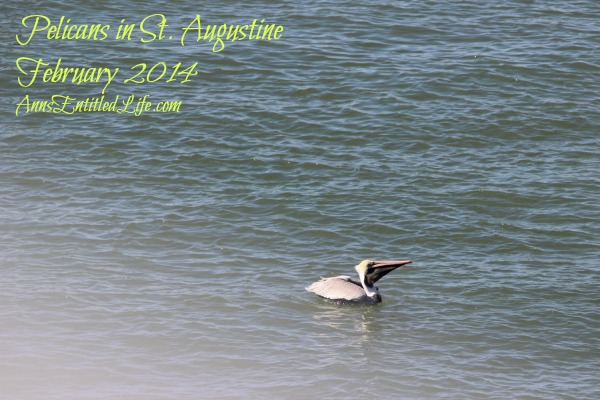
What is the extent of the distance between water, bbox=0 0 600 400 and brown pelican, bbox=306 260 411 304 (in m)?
0.24

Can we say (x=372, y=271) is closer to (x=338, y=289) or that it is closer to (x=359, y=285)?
(x=359, y=285)

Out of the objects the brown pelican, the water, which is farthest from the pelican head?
the water

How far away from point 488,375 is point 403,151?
328 inches

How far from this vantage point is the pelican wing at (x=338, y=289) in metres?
16.1

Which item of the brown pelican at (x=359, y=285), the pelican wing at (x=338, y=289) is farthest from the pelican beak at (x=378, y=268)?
the pelican wing at (x=338, y=289)

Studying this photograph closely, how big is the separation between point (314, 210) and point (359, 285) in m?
3.16

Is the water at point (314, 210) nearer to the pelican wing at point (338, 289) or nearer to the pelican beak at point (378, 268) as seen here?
the pelican wing at point (338, 289)

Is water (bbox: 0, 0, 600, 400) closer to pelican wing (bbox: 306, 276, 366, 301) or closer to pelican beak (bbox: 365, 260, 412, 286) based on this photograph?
pelican wing (bbox: 306, 276, 366, 301)

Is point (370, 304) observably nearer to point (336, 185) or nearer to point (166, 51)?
point (336, 185)

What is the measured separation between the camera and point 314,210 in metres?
19.3

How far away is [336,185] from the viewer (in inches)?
798

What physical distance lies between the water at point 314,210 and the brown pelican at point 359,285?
24cm

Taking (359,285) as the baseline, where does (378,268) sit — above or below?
above

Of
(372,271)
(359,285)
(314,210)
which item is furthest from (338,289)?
(314,210)
